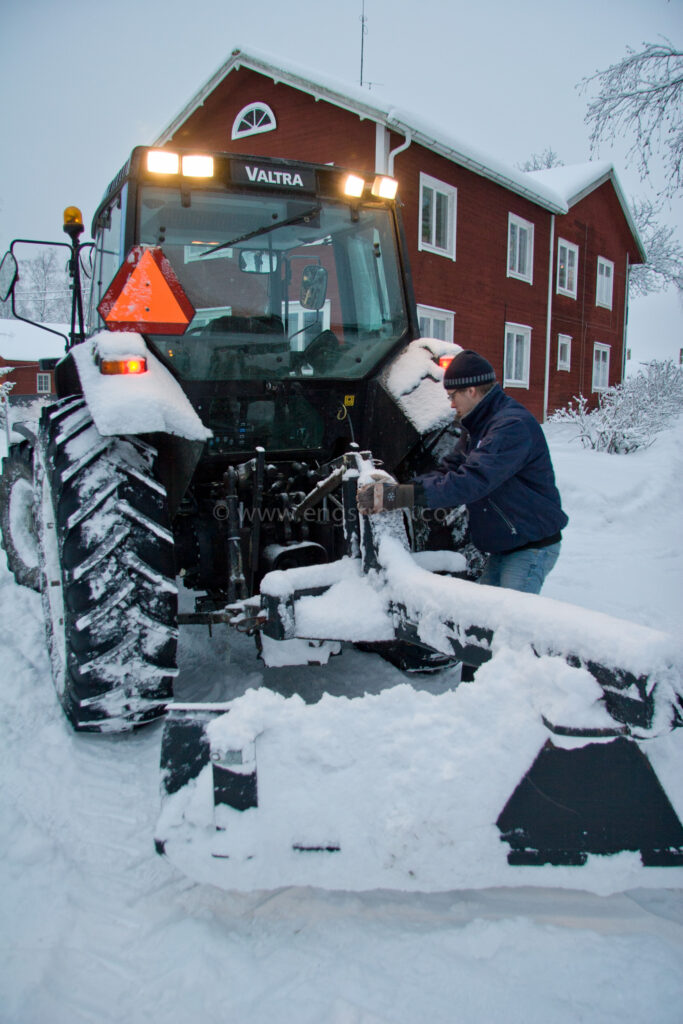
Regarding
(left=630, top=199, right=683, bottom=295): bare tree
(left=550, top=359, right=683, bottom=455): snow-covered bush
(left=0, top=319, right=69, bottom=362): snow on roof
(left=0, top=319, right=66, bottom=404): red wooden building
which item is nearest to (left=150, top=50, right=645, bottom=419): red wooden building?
(left=550, top=359, right=683, bottom=455): snow-covered bush

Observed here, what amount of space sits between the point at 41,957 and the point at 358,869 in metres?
0.77

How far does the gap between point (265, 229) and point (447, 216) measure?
12702mm

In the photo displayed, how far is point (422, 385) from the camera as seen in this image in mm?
3479

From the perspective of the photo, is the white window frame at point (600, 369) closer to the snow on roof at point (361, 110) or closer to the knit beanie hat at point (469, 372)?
the snow on roof at point (361, 110)

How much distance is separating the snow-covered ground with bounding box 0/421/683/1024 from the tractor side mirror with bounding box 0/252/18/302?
7.49ft

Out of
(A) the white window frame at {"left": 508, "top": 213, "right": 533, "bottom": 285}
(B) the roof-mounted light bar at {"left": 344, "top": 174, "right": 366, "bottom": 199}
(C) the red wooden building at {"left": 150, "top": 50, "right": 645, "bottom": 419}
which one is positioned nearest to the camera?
(B) the roof-mounted light bar at {"left": 344, "top": 174, "right": 366, "bottom": 199}

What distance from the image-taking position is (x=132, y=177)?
122 inches

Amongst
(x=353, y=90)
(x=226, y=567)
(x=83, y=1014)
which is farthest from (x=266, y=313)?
(x=353, y=90)

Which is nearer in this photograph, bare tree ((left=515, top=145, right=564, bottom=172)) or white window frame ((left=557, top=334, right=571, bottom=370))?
white window frame ((left=557, top=334, right=571, bottom=370))

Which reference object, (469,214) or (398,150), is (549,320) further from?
(398,150)

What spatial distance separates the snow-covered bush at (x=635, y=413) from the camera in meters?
12.9

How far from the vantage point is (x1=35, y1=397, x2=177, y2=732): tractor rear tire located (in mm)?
2393

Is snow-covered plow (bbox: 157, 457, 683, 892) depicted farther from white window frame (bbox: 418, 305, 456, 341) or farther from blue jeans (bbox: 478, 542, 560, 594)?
white window frame (bbox: 418, 305, 456, 341)

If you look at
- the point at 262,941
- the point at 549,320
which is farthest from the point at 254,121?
the point at 262,941
